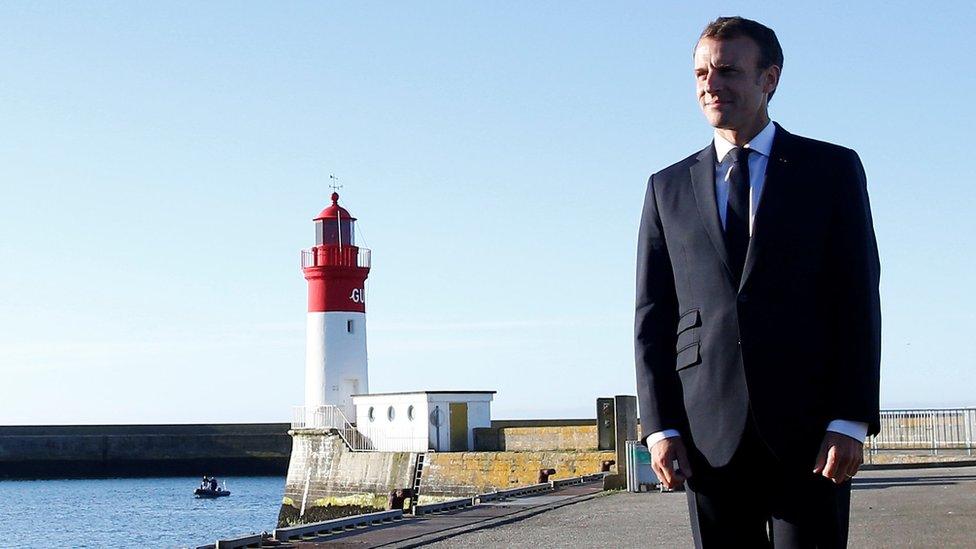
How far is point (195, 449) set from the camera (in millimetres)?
72625

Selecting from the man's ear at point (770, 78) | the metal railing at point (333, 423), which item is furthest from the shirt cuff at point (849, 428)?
the metal railing at point (333, 423)

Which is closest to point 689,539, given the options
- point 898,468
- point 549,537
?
point 549,537

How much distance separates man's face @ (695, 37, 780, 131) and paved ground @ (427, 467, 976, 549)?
21.4ft

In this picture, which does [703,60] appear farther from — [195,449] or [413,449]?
[195,449]

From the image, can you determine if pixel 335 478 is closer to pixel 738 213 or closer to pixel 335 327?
pixel 335 327

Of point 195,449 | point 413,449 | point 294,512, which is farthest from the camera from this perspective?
point 195,449

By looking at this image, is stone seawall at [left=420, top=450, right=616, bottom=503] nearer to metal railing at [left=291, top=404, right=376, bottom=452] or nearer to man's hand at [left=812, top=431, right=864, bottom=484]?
metal railing at [left=291, top=404, right=376, bottom=452]

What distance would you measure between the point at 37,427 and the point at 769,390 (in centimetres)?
7764

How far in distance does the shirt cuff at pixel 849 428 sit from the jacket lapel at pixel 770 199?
0.41 meters

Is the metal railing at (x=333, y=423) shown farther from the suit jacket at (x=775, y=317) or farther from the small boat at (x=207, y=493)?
the suit jacket at (x=775, y=317)

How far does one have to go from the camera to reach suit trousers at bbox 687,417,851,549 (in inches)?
130

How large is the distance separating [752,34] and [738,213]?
47cm

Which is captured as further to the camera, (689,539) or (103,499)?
(103,499)

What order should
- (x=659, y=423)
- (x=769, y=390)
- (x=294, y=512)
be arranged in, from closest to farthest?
1. (x=769, y=390)
2. (x=659, y=423)
3. (x=294, y=512)
